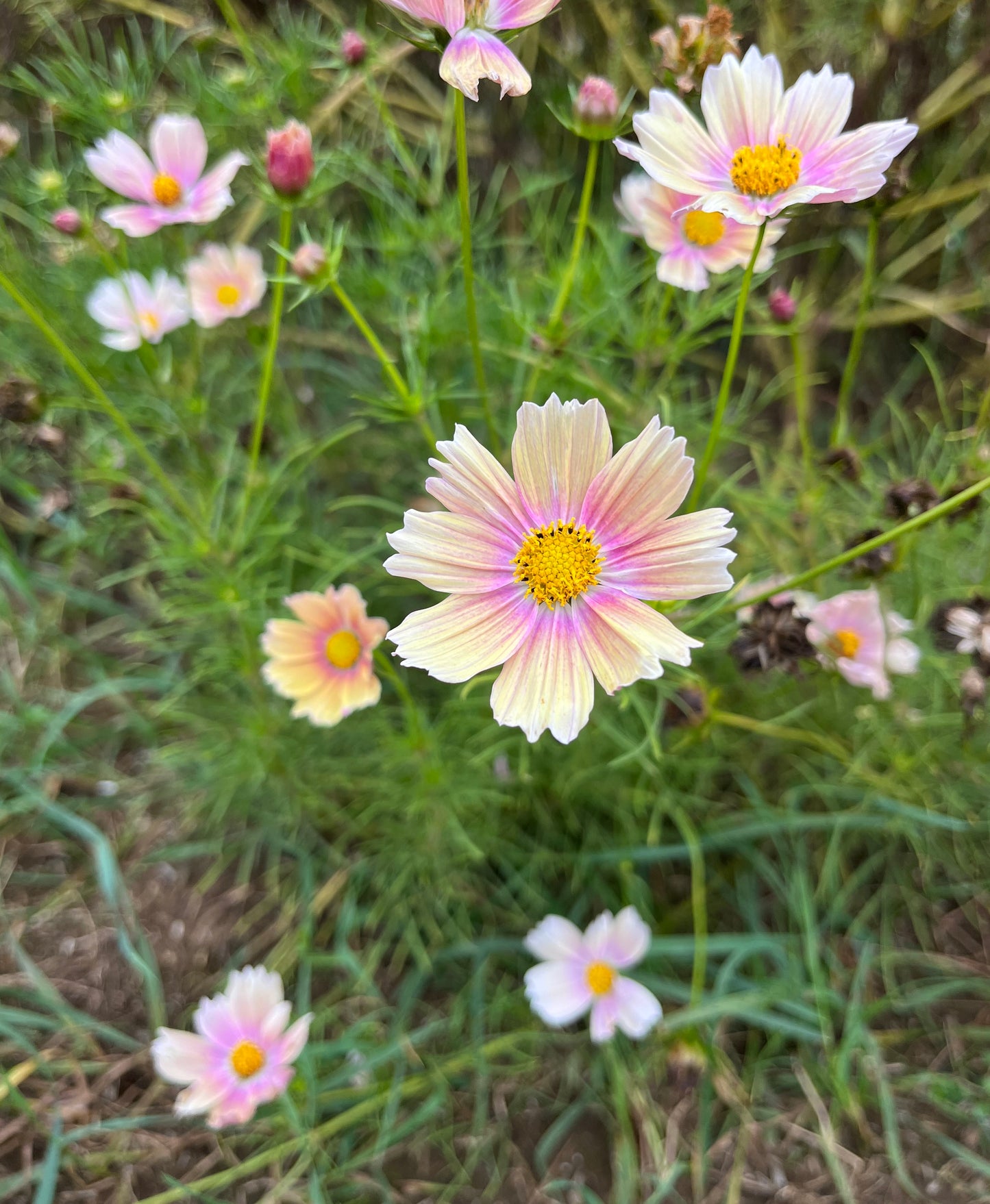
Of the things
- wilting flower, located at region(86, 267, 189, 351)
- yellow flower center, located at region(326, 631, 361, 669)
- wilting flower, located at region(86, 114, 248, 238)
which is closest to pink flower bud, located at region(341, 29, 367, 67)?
wilting flower, located at region(86, 114, 248, 238)

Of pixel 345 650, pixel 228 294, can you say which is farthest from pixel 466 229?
pixel 228 294

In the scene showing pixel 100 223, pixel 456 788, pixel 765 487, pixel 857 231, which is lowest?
pixel 456 788

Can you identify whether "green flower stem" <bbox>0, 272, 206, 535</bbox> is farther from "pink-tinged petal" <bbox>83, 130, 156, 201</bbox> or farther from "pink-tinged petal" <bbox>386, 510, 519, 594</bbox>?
"pink-tinged petal" <bbox>386, 510, 519, 594</bbox>

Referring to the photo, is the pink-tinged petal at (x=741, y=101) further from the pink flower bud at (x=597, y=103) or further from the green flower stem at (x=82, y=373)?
the green flower stem at (x=82, y=373)

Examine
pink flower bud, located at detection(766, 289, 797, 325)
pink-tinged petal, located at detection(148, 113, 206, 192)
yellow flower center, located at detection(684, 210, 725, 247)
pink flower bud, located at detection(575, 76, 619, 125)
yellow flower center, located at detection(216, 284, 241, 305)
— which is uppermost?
pink-tinged petal, located at detection(148, 113, 206, 192)

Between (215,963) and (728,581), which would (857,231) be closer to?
(728,581)

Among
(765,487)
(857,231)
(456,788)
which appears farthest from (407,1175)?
(857,231)
